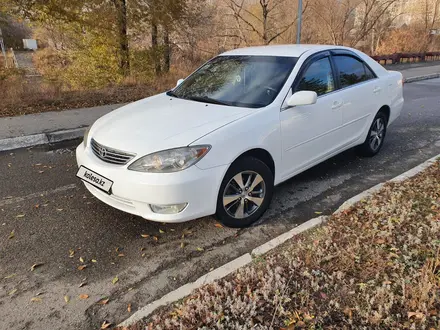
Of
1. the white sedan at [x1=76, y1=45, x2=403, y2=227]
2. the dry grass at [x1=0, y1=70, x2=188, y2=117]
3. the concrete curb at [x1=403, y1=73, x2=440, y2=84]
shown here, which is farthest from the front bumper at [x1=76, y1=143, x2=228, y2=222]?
the concrete curb at [x1=403, y1=73, x2=440, y2=84]

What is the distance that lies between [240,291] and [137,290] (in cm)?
81

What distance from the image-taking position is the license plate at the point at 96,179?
3.02 metres

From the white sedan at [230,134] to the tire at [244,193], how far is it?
0.01 m

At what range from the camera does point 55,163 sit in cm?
505

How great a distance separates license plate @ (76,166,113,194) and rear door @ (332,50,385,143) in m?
2.89

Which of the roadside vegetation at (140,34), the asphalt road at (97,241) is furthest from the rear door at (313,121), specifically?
the roadside vegetation at (140,34)

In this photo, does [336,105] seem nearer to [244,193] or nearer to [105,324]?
[244,193]

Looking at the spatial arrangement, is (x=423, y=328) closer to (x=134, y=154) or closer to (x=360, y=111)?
(x=134, y=154)

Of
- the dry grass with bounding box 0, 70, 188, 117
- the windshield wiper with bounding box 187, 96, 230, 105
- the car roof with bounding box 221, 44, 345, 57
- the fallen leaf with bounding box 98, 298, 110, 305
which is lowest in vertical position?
the fallen leaf with bounding box 98, 298, 110, 305

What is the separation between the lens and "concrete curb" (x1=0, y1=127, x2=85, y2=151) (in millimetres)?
5738

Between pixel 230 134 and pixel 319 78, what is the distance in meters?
1.63

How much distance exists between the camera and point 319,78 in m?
4.04

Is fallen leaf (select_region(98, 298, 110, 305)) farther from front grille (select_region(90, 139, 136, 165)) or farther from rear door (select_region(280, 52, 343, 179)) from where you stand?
rear door (select_region(280, 52, 343, 179))

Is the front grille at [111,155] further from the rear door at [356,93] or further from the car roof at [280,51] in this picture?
the rear door at [356,93]
